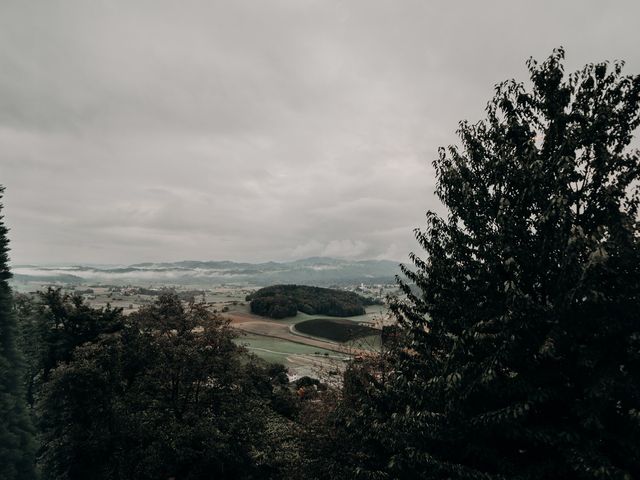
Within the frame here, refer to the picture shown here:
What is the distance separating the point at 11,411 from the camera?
40.4 metres

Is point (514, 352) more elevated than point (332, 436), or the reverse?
point (514, 352)

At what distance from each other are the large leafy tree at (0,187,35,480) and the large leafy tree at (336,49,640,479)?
4042 centimetres

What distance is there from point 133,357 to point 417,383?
91.7 feet

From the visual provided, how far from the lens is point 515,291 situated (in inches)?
486

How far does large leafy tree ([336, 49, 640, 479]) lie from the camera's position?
11844mm

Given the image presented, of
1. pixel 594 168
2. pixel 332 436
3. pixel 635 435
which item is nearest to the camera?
pixel 635 435

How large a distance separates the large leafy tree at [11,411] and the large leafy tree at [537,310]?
40.4 meters

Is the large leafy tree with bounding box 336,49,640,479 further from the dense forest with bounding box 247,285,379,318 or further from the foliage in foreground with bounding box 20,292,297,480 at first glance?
the dense forest with bounding box 247,285,379,318

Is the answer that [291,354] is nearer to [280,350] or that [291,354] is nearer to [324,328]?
[280,350]

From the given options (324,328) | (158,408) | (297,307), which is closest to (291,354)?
(324,328)

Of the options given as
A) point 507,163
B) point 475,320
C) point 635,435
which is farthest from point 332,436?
point 507,163

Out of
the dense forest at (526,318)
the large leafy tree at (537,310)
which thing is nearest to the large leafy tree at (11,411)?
the dense forest at (526,318)

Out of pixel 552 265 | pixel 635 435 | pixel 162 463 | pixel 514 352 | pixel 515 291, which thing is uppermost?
pixel 552 265

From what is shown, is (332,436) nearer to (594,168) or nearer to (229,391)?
(229,391)
